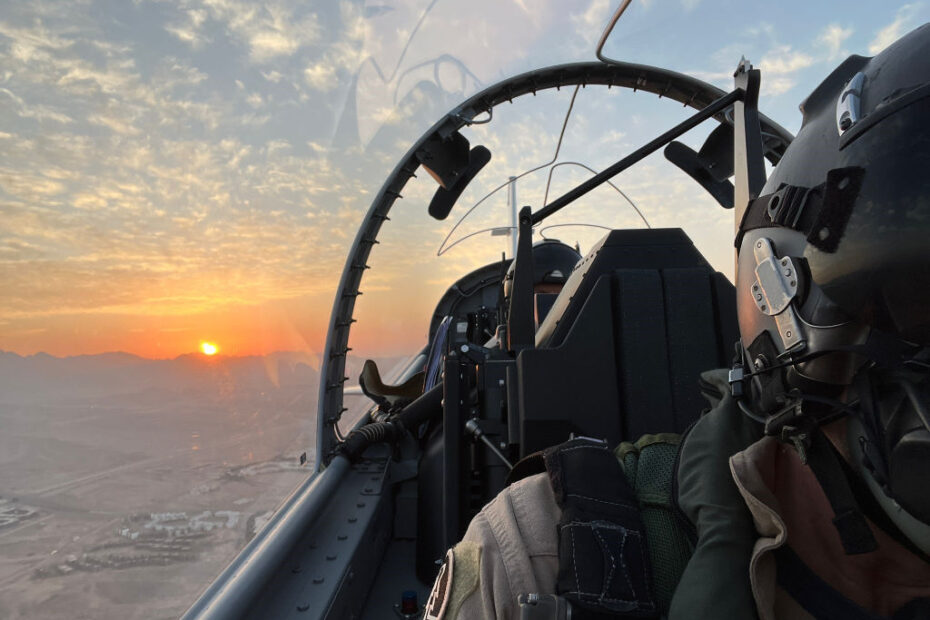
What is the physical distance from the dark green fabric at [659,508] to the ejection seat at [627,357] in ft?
1.60

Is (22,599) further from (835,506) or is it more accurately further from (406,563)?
(835,506)

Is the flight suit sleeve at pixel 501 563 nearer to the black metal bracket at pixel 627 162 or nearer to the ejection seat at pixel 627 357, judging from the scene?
the ejection seat at pixel 627 357

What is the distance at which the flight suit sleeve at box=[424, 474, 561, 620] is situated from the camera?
0.80 metres

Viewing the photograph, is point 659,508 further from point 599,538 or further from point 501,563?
point 501,563

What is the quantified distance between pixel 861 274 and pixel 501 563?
2.31 feet

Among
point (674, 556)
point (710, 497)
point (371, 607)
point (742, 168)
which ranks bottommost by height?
point (371, 607)

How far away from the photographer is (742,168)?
1.26m

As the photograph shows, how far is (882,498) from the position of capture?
0.68 meters

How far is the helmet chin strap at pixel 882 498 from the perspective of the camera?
0.65 meters

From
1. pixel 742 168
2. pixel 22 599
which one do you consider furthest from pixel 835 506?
pixel 22 599

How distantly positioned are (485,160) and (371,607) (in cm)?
266

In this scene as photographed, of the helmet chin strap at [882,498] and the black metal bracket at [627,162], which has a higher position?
the black metal bracket at [627,162]

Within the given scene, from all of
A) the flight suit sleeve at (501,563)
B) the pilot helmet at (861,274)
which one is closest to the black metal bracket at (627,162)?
the pilot helmet at (861,274)

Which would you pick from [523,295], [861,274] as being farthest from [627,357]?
[861,274]
